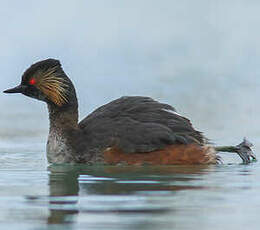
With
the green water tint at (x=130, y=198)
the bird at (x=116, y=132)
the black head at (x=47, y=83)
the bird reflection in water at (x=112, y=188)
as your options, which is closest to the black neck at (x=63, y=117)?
the bird at (x=116, y=132)

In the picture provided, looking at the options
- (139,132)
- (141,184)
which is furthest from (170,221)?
(139,132)

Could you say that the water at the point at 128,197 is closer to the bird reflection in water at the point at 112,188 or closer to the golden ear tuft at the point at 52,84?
the bird reflection in water at the point at 112,188

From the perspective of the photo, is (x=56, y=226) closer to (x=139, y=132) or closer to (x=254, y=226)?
(x=254, y=226)

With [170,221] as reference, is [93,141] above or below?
above

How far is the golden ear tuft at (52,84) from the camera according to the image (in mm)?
12156

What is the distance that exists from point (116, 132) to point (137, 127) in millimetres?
287

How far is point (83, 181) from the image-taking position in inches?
372

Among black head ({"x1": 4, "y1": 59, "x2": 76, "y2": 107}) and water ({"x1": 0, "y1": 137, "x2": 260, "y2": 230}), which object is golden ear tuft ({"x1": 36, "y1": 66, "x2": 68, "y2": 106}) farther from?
water ({"x1": 0, "y1": 137, "x2": 260, "y2": 230})

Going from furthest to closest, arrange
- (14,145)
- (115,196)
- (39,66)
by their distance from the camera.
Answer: (14,145), (39,66), (115,196)

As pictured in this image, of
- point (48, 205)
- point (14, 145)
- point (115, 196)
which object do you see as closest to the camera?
point (48, 205)

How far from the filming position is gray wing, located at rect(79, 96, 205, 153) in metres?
11.3

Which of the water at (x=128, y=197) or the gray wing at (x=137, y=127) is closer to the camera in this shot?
the water at (x=128, y=197)

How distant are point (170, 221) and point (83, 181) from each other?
10.2 ft

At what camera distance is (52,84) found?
479 inches
